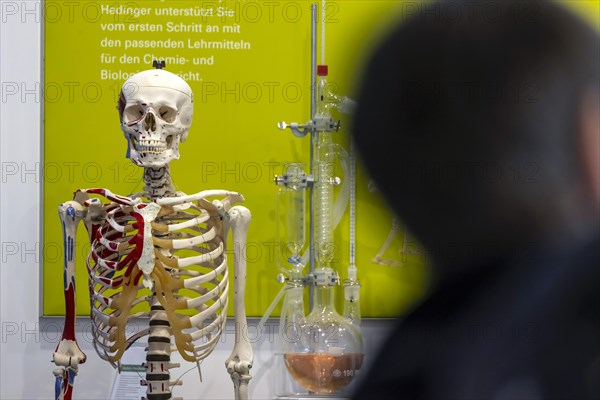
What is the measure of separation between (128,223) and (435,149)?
800 millimetres

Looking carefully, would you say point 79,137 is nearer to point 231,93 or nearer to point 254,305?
point 231,93

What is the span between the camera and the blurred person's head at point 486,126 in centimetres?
215

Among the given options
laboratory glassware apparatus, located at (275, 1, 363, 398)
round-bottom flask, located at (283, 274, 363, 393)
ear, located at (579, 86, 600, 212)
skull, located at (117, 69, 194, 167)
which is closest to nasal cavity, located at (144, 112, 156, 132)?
skull, located at (117, 69, 194, 167)

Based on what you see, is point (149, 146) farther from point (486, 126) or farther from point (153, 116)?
point (486, 126)

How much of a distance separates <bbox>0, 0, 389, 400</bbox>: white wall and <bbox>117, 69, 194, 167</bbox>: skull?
2.47ft

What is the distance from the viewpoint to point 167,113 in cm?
237

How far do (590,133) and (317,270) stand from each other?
874mm

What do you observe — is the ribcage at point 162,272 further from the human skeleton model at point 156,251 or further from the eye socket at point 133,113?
the eye socket at point 133,113

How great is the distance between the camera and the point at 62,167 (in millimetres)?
2979

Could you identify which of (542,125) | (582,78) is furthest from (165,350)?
(582,78)

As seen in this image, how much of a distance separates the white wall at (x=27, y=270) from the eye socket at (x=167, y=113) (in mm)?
784

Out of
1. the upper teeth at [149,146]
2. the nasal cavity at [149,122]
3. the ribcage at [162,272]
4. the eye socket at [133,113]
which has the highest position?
the eye socket at [133,113]

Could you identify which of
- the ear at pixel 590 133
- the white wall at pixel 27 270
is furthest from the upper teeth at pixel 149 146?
the ear at pixel 590 133

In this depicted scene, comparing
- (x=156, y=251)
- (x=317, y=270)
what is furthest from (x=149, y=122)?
(x=317, y=270)
